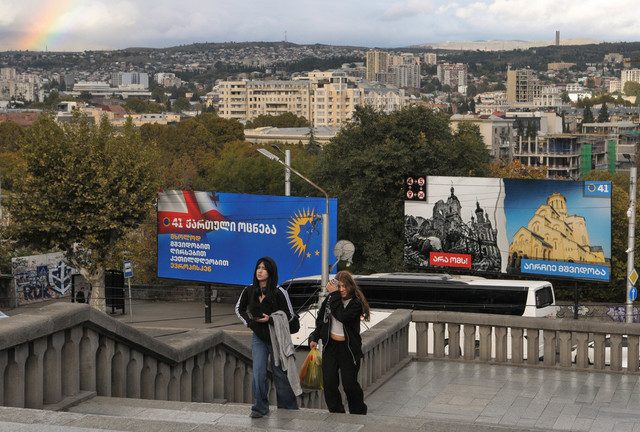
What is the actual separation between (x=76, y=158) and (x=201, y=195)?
8.53 meters

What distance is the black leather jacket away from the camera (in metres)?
10.3

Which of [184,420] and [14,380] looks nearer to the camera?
[184,420]

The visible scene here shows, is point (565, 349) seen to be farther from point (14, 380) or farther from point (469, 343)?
point (14, 380)

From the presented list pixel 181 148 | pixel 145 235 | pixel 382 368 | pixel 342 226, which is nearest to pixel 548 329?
pixel 382 368

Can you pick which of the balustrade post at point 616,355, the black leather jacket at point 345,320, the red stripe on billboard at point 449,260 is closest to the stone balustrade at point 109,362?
the black leather jacket at point 345,320

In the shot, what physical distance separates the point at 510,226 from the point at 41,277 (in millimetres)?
16902

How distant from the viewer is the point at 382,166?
4328 centimetres

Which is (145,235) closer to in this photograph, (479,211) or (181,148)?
(479,211)

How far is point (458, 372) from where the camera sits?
14.2 meters

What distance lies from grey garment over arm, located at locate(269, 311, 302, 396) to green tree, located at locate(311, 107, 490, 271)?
3090cm

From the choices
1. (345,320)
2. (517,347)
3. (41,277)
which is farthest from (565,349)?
(41,277)

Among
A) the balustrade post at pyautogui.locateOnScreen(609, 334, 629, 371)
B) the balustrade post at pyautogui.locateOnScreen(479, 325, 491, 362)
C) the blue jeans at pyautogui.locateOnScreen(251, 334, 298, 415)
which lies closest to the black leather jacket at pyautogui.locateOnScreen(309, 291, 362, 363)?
the blue jeans at pyautogui.locateOnScreen(251, 334, 298, 415)

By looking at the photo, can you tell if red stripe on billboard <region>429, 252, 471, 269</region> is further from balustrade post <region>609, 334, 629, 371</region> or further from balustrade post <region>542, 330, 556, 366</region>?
balustrade post <region>609, 334, 629, 371</region>

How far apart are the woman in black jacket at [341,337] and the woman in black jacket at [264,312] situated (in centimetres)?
37
